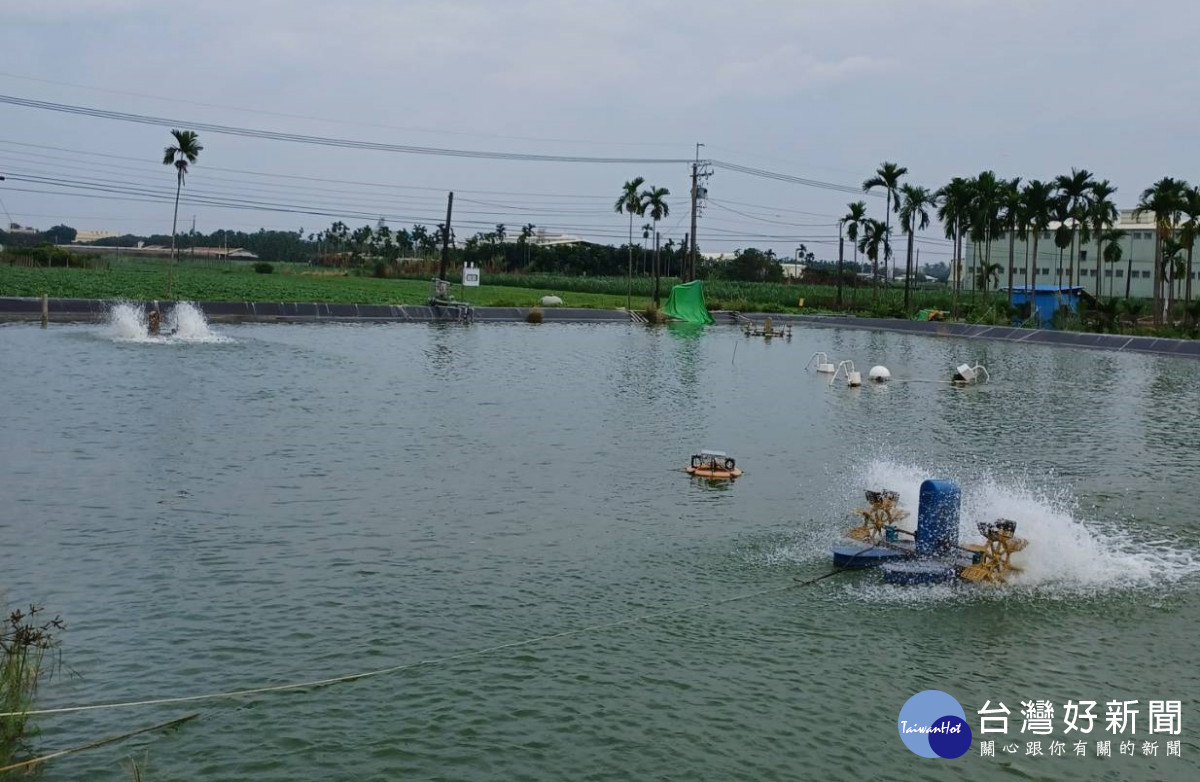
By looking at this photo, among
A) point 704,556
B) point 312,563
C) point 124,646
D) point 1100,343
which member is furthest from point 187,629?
point 1100,343

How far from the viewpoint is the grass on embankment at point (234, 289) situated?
85.4 metres

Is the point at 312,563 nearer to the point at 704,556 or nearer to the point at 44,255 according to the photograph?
the point at 704,556

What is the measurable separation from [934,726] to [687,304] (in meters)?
69.0

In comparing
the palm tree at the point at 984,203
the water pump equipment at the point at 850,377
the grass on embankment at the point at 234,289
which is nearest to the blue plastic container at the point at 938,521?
the water pump equipment at the point at 850,377

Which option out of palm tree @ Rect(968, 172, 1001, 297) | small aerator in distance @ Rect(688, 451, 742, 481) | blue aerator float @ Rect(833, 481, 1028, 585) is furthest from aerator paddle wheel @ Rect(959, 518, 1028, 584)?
palm tree @ Rect(968, 172, 1001, 297)

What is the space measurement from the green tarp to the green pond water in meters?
43.3

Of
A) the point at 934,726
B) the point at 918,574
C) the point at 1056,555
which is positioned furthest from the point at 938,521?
the point at 934,726

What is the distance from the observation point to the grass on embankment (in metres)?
85.4

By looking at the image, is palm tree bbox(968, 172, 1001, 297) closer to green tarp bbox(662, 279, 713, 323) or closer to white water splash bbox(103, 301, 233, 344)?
green tarp bbox(662, 279, 713, 323)

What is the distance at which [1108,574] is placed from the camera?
18.6m

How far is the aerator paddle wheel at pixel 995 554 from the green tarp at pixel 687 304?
2485 inches

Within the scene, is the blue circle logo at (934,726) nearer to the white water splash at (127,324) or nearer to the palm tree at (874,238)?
the white water splash at (127,324)

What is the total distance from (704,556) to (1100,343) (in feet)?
211

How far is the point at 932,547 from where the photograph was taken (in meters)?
18.2
